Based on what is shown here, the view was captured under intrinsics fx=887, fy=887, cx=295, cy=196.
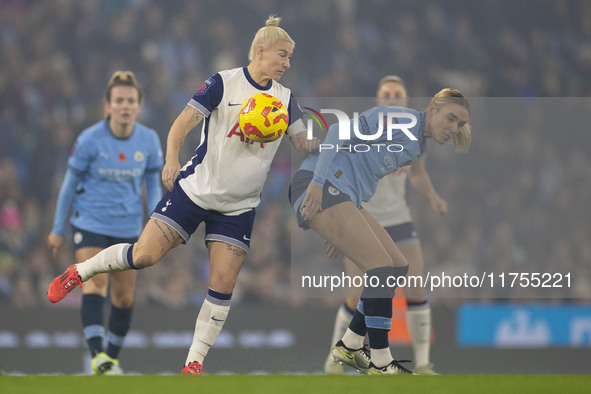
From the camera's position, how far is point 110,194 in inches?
251

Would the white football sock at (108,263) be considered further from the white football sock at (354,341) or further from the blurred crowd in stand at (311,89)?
the blurred crowd in stand at (311,89)

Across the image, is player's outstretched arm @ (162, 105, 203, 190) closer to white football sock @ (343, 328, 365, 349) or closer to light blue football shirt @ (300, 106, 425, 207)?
light blue football shirt @ (300, 106, 425, 207)

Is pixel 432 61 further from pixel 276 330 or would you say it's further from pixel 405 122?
pixel 405 122

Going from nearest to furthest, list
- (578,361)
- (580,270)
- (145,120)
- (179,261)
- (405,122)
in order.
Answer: (405,122)
(580,270)
(578,361)
(179,261)
(145,120)

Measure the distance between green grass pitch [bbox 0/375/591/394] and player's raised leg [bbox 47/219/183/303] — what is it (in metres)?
0.71

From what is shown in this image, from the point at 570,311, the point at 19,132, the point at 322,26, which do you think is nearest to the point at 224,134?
the point at 570,311

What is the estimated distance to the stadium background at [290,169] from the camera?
7555 mm

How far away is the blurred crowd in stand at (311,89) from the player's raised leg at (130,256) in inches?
100

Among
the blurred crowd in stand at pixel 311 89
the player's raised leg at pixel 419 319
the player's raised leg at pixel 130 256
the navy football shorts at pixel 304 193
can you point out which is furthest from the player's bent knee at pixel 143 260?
the blurred crowd in stand at pixel 311 89

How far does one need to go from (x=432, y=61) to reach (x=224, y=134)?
7.51m

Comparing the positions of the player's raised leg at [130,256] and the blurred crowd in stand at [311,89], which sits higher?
the blurred crowd in stand at [311,89]

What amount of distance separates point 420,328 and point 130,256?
7.94ft

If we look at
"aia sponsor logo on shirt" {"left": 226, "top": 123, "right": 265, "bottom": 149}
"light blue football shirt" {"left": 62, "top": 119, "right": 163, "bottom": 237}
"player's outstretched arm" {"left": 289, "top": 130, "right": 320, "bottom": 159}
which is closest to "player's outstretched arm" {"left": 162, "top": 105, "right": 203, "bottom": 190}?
"aia sponsor logo on shirt" {"left": 226, "top": 123, "right": 265, "bottom": 149}

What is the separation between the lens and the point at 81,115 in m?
10.8
